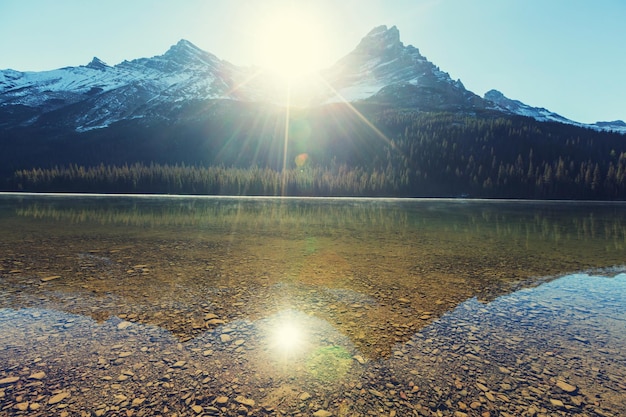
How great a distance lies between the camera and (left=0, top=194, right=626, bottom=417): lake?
265 inches

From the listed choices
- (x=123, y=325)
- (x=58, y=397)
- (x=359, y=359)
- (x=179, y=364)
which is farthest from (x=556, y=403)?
(x=123, y=325)

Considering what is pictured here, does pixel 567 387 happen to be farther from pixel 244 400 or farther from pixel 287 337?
pixel 244 400

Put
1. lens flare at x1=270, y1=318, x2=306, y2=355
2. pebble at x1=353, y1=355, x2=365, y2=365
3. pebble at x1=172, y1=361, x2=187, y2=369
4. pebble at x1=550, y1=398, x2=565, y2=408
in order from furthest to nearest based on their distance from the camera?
lens flare at x1=270, y1=318, x2=306, y2=355 → pebble at x1=353, y1=355, x2=365, y2=365 → pebble at x1=172, y1=361, x2=187, y2=369 → pebble at x1=550, y1=398, x2=565, y2=408

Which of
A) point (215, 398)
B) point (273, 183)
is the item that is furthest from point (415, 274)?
point (273, 183)

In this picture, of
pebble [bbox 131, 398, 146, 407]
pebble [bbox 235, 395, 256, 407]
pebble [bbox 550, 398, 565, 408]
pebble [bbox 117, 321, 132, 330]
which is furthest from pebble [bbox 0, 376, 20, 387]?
pebble [bbox 550, 398, 565, 408]

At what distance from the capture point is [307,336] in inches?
382

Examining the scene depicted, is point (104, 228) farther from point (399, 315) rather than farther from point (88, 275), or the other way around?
point (399, 315)

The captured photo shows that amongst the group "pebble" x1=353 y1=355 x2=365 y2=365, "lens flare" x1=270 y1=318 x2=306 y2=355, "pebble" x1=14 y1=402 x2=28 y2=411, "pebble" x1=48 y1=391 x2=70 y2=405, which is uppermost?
"pebble" x1=14 y1=402 x2=28 y2=411

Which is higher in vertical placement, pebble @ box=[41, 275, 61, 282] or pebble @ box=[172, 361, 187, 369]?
pebble @ box=[172, 361, 187, 369]

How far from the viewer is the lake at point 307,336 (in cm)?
672

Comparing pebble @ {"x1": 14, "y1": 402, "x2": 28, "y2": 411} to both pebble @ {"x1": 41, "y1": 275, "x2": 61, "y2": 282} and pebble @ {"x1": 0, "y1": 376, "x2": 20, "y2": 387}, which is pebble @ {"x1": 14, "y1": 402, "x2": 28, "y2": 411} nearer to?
pebble @ {"x1": 0, "y1": 376, "x2": 20, "y2": 387}

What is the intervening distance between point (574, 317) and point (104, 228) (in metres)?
35.9

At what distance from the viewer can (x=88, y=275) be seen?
→ 15281mm

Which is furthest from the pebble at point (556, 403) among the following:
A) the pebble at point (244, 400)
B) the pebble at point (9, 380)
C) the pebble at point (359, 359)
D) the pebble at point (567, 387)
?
the pebble at point (9, 380)
